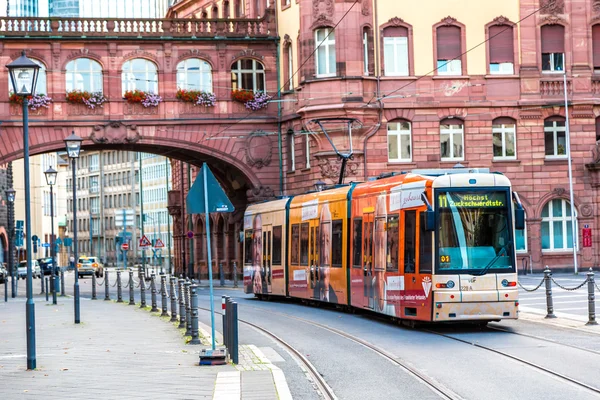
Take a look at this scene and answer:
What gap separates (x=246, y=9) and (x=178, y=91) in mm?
11705

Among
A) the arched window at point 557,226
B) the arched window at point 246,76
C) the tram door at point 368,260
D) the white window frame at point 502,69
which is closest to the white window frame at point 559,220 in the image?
the arched window at point 557,226

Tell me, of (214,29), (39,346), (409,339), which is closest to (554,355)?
(409,339)

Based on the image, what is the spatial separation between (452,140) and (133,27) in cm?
1406

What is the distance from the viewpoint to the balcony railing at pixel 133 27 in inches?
1966

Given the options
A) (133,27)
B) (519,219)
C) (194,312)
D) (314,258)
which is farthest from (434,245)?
(133,27)

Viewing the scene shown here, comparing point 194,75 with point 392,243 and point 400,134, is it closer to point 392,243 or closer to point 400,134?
point 400,134

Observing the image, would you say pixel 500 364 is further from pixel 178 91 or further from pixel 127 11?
pixel 127 11

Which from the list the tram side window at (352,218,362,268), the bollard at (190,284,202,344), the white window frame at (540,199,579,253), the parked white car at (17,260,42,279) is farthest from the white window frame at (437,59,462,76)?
the parked white car at (17,260,42,279)

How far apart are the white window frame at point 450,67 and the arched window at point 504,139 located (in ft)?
8.38

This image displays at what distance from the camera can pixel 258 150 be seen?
51375mm

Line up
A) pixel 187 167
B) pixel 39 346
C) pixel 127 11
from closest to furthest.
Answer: pixel 39 346 → pixel 187 167 → pixel 127 11

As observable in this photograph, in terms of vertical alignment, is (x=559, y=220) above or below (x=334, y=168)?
below

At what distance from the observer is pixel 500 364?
1584cm

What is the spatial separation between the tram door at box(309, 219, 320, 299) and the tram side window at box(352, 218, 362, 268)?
3110 mm
